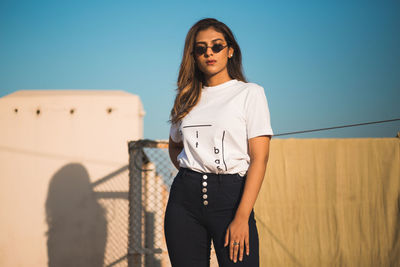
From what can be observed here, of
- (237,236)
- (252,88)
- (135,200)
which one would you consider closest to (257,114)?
(252,88)

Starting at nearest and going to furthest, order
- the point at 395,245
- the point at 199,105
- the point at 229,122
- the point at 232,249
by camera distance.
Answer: the point at 232,249, the point at 229,122, the point at 199,105, the point at 395,245

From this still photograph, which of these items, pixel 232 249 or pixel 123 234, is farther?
pixel 123 234

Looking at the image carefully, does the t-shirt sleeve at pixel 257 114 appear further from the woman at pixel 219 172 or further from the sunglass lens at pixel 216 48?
the sunglass lens at pixel 216 48

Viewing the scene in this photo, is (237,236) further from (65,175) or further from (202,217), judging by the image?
(65,175)

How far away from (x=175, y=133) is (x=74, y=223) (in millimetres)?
6167

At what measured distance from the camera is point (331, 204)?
128 inches

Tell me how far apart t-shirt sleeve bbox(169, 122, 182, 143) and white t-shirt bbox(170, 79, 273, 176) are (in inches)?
6.0

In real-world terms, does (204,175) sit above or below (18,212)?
above

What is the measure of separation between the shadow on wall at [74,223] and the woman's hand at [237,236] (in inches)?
246

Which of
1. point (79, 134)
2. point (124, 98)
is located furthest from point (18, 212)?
point (124, 98)

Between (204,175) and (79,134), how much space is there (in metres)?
6.82

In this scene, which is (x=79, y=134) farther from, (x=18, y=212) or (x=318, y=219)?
(x=318, y=219)

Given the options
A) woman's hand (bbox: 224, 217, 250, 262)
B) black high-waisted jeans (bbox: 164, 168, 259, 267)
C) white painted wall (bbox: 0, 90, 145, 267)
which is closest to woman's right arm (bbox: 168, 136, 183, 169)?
black high-waisted jeans (bbox: 164, 168, 259, 267)

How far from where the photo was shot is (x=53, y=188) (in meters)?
7.39
